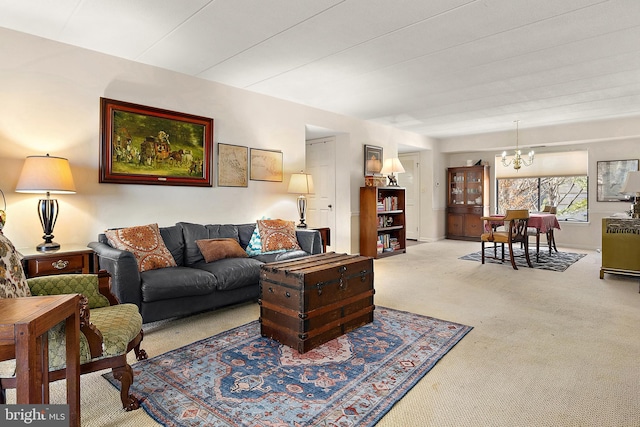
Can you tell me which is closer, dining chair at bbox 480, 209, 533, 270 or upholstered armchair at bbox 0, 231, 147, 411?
upholstered armchair at bbox 0, 231, 147, 411

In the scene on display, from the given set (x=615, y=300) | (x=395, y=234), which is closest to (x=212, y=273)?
(x=615, y=300)

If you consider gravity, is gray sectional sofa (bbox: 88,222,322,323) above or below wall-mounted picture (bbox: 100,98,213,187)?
below

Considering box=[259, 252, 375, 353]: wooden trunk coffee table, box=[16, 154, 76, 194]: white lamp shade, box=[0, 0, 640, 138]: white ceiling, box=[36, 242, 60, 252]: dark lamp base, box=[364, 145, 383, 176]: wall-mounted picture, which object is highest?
box=[0, 0, 640, 138]: white ceiling

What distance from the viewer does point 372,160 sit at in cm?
661

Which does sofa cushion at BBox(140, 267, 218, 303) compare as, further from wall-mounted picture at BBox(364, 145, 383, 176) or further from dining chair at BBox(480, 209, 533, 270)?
dining chair at BBox(480, 209, 533, 270)

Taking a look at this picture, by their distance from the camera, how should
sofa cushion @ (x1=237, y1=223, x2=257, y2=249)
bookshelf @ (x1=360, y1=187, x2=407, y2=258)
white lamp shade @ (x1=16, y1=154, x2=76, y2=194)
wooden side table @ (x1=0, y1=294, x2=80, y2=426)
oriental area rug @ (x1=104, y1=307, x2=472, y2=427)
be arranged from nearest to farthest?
wooden side table @ (x1=0, y1=294, x2=80, y2=426) → oriental area rug @ (x1=104, y1=307, x2=472, y2=427) → white lamp shade @ (x1=16, y1=154, x2=76, y2=194) → sofa cushion @ (x1=237, y1=223, x2=257, y2=249) → bookshelf @ (x1=360, y1=187, x2=407, y2=258)

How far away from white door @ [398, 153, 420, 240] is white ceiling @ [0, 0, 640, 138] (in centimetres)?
366

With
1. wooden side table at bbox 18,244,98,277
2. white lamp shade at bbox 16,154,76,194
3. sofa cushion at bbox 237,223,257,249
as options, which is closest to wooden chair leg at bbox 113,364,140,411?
wooden side table at bbox 18,244,98,277

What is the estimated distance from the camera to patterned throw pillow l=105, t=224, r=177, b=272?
3111 millimetres

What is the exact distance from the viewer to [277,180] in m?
5.00

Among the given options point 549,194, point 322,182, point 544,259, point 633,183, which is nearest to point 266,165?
point 322,182

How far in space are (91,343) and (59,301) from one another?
1.27ft

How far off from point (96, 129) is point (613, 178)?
8.60 meters

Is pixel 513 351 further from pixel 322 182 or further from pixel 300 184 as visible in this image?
pixel 322 182
